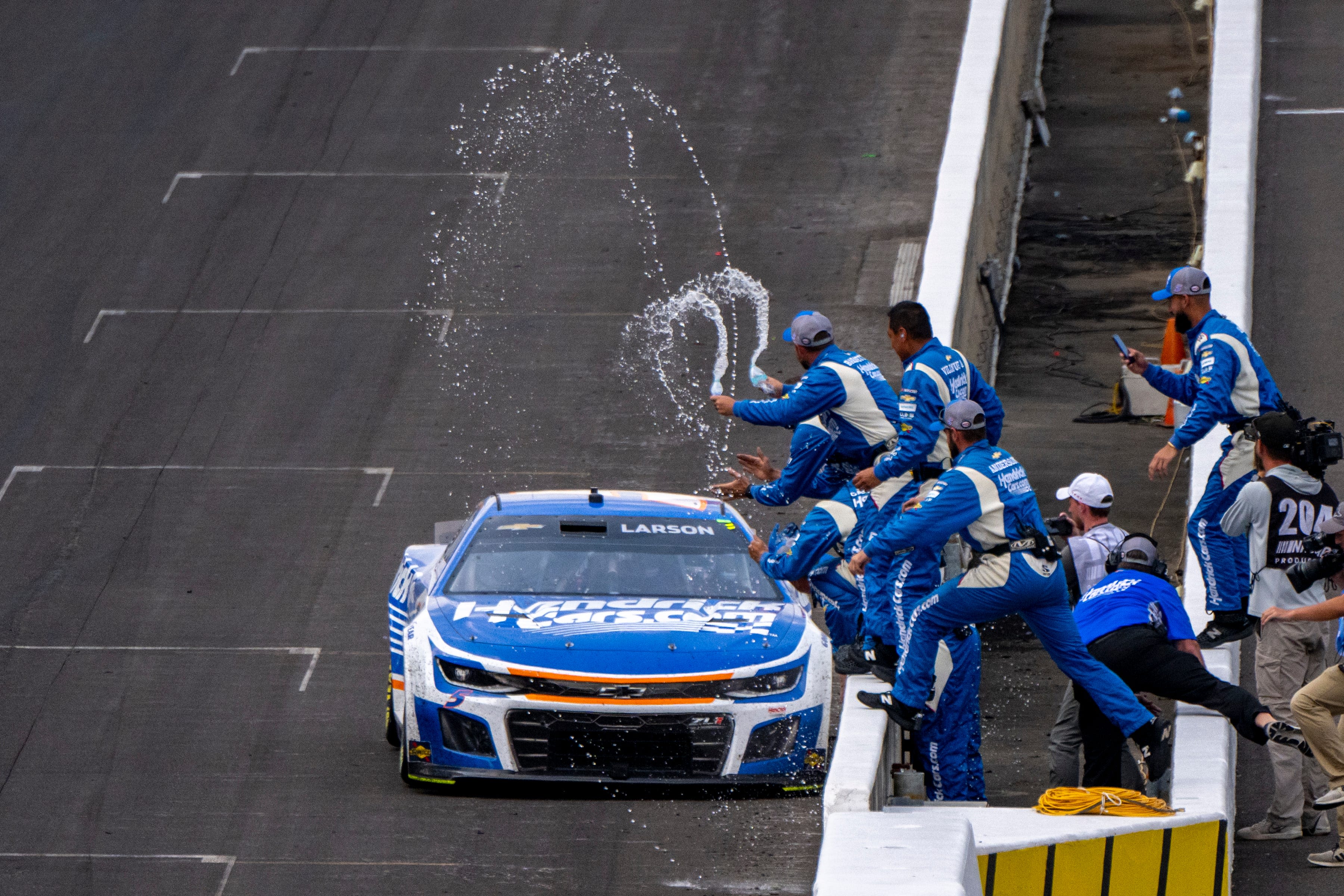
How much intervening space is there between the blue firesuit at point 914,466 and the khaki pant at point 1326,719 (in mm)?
1589

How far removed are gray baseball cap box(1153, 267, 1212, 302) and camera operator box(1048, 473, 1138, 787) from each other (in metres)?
1.22

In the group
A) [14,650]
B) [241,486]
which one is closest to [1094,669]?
[14,650]

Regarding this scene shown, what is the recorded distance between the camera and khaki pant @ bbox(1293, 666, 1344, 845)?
8.09m

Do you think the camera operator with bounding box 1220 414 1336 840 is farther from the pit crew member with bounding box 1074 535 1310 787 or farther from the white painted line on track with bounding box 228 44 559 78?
the white painted line on track with bounding box 228 44 559 78

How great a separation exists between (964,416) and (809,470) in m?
1.62

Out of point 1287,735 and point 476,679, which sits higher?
point 1287,735

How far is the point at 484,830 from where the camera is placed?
9.41 m

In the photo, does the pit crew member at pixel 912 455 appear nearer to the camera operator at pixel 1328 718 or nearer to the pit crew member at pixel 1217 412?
the pit crew member at pixel 1217 412

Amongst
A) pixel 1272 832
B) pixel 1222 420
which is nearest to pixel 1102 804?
pixel 1272 832

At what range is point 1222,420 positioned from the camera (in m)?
9.88

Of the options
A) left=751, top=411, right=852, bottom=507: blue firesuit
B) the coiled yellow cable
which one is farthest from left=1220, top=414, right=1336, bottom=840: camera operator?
left=751, top=411, right=852, bottom=507: blue firesuit

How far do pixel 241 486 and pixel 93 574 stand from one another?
157 centimetres

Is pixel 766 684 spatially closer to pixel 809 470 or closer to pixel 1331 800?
pixel 809 470

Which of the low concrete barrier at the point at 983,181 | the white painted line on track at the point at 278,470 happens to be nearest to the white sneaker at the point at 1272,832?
the low concrete barrier at the point at 983,181
